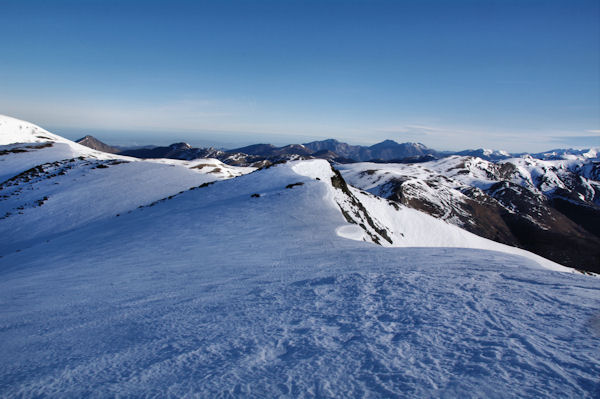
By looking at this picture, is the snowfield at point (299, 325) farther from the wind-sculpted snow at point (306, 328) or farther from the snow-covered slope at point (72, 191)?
the snow-covered slope at point (72, 191)

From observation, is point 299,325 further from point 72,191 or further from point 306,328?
point 72,191

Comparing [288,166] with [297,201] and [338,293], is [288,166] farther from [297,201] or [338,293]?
[338,293]

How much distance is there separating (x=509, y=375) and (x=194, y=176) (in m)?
58.0

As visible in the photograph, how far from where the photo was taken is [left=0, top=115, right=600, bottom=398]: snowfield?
4.21 metres

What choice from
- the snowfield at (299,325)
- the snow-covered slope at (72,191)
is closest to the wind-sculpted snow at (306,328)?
the snowfield at (299,325)

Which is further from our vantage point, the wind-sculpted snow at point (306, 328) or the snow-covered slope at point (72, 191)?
the snow-covered slope at point (72, 191)

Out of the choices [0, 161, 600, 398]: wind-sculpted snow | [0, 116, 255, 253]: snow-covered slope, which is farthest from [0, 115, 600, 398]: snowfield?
[0, 116, 255, 253]: snow-covered slope

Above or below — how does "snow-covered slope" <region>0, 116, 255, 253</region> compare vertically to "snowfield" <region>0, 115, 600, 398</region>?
below

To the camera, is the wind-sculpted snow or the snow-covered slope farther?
the snow-covered slope

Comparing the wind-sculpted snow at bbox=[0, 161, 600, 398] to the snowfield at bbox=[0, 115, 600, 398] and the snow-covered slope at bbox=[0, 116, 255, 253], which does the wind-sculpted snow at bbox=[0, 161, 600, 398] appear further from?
the snow-covered slope at bbox=[0, 116, 255, 253]

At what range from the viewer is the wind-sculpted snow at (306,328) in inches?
165

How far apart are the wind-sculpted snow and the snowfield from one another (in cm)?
3

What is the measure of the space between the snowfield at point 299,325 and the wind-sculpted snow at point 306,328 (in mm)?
33

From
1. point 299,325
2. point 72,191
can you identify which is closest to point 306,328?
point 299,325
